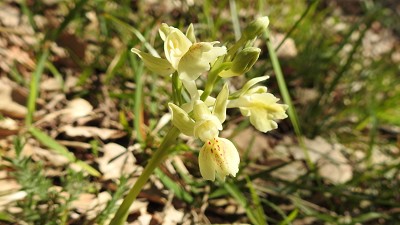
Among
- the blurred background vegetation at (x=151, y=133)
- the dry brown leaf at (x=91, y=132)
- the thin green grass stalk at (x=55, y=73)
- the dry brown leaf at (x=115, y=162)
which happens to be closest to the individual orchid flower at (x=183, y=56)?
the blurred background vegetation at (x=151, y=133)

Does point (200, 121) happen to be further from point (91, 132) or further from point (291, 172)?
point (291, 172)

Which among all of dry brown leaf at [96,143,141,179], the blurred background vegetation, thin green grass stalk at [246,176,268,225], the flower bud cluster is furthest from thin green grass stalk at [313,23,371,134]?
the flower bud cluster

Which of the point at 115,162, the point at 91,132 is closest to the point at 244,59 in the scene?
the point at 115,162

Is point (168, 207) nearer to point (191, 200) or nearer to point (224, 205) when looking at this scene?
point (191, 200)

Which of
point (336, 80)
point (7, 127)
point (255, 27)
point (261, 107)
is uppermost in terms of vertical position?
point (336, 80)

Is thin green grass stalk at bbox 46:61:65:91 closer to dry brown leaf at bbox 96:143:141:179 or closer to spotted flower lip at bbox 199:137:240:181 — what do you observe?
dry brown leaf at bbox 96:143:141:179

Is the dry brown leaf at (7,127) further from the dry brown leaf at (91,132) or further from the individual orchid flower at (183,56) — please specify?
the individual orchid flower at (183,56)
